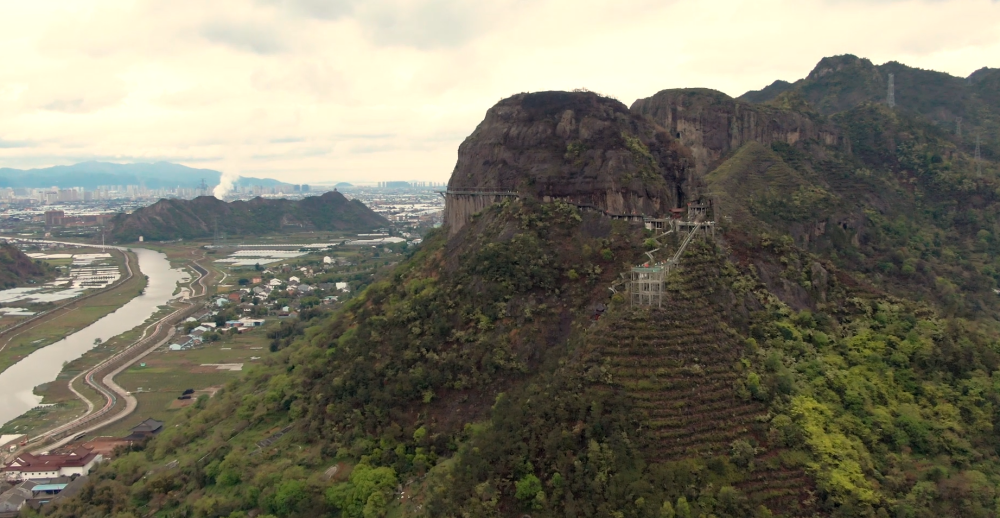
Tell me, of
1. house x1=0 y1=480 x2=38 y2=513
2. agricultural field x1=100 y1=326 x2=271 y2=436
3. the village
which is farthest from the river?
house x1=0 y1=480 x2=38 y2=513

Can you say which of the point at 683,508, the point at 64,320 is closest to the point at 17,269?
the point at 64,320

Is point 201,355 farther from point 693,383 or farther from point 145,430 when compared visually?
point 693,383

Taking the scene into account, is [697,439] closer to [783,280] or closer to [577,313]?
[577,313]

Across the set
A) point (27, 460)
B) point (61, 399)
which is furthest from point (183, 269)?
point (27, 460)

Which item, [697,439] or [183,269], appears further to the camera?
[183,269]

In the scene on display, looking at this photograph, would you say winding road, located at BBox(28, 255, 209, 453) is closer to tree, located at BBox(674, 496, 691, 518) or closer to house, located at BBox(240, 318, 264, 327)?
house, located at BBox(240, 318, 264, 327)
